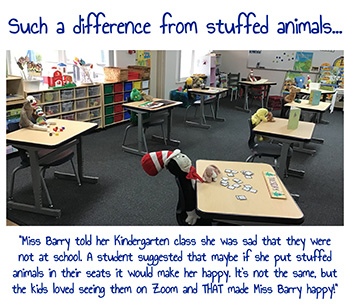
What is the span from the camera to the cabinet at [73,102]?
4.52 m

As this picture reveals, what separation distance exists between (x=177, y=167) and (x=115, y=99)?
13.5 feet

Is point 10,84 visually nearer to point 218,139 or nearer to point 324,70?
point 218,139

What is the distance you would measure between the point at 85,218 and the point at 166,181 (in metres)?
1.07

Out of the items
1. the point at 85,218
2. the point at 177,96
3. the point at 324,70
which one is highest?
the point at 324,70

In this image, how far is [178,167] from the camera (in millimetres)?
1833

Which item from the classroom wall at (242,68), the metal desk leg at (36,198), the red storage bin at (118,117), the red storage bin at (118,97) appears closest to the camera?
the metal desk leg at (36,198)

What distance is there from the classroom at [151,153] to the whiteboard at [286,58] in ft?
3.80

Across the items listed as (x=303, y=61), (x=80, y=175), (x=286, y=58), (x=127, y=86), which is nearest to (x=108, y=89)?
(x=127, y=86)

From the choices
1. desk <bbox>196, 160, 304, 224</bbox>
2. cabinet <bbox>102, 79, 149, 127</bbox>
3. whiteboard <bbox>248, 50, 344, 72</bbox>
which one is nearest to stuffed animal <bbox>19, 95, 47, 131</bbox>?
desk <bbox>196, 160, 304, 224</bbox>

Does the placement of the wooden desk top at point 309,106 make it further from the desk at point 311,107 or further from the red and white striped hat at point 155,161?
the red and white striped hat at point 155,161

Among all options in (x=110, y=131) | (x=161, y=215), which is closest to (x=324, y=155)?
(x=161, y=215)

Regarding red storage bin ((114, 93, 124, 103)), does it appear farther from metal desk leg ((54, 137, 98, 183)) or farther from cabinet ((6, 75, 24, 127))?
metal desk leg ((54, 137, 98, 183))

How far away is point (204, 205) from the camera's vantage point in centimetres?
176

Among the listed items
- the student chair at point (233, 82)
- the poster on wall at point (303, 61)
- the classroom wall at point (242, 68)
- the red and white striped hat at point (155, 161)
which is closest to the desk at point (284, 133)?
the red and white striped hat at point (155, 161)
